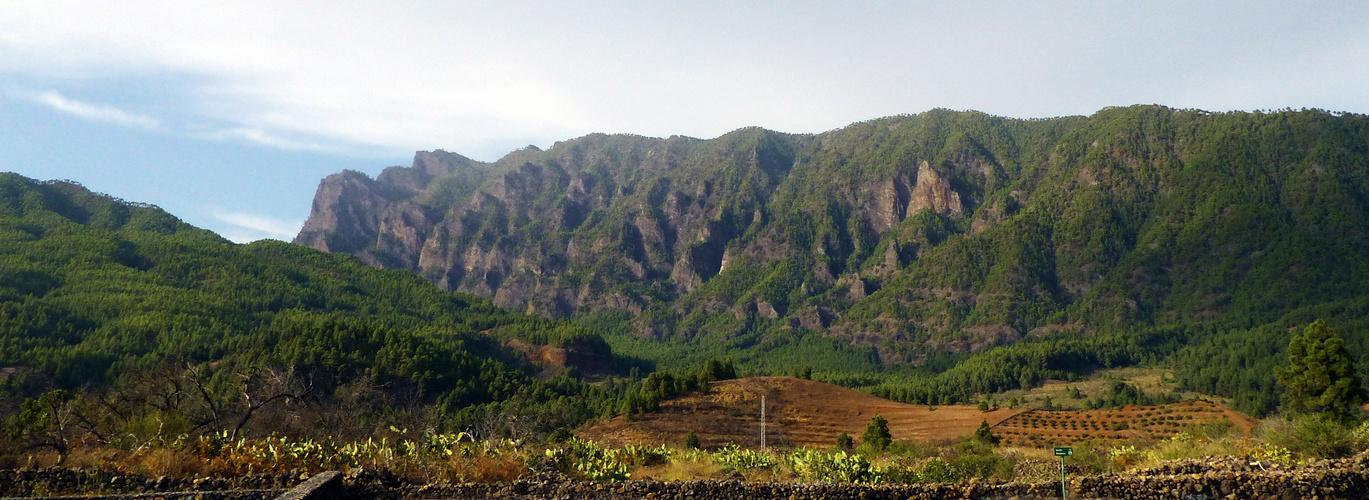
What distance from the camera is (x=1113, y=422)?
70.6 metres

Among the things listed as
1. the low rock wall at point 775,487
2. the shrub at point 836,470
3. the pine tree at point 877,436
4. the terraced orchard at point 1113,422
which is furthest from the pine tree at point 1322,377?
the shrub at point 836,470

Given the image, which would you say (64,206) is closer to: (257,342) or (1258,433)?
(257,342)

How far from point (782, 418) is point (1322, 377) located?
45.5m

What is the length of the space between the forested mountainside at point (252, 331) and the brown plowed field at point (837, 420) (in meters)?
8.79

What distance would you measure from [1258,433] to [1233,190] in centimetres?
17248

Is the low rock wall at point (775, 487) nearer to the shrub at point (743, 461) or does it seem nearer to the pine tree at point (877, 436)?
the shrub at point (743, 461)

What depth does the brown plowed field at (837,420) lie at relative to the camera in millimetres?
65062

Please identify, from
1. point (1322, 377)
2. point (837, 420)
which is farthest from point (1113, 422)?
point (1322, 377)

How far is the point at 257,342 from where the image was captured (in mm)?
100438

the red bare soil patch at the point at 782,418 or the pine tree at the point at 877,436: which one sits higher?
the pine tree at the point at 877,436

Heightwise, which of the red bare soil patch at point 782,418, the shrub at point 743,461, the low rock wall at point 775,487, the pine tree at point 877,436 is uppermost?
the low rock wall at point 775,487

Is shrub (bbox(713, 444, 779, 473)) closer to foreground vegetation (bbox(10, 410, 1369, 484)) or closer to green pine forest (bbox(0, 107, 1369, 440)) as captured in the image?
foreground vegetation (bbox(10, 410, 1369, 484))

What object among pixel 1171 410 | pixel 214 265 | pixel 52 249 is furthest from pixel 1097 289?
pixel 52 249

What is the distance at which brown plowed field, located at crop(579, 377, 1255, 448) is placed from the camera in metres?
65.1
